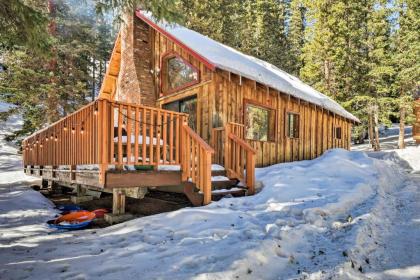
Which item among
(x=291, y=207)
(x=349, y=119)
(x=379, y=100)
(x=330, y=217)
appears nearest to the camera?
(x=330, y=217)

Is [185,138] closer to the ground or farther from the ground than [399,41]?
closer to the ground

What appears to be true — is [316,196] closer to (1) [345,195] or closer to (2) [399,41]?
(1) [345,195]

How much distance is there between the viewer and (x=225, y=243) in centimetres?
407

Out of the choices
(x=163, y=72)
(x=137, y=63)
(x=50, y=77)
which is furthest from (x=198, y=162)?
(x=50, y=77)

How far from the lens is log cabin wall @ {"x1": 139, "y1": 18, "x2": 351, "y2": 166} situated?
31.0 ft

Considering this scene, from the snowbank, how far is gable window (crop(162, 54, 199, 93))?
5.36 m

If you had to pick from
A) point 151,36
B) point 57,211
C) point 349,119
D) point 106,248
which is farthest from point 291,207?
point 349,119

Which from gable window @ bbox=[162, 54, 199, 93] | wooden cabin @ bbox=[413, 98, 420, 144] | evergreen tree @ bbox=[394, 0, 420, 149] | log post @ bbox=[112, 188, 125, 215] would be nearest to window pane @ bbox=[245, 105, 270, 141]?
gable window @ bbox=[162, 54, 199, 93]

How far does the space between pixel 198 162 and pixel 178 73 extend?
5.59 meters

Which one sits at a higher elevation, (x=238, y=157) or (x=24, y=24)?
(x=24, y=24)

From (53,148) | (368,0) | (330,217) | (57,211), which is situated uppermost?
(368,0)

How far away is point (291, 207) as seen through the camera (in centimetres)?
570

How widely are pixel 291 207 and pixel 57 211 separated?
7014 millimetres

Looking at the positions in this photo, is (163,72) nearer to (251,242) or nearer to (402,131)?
(251,242)
